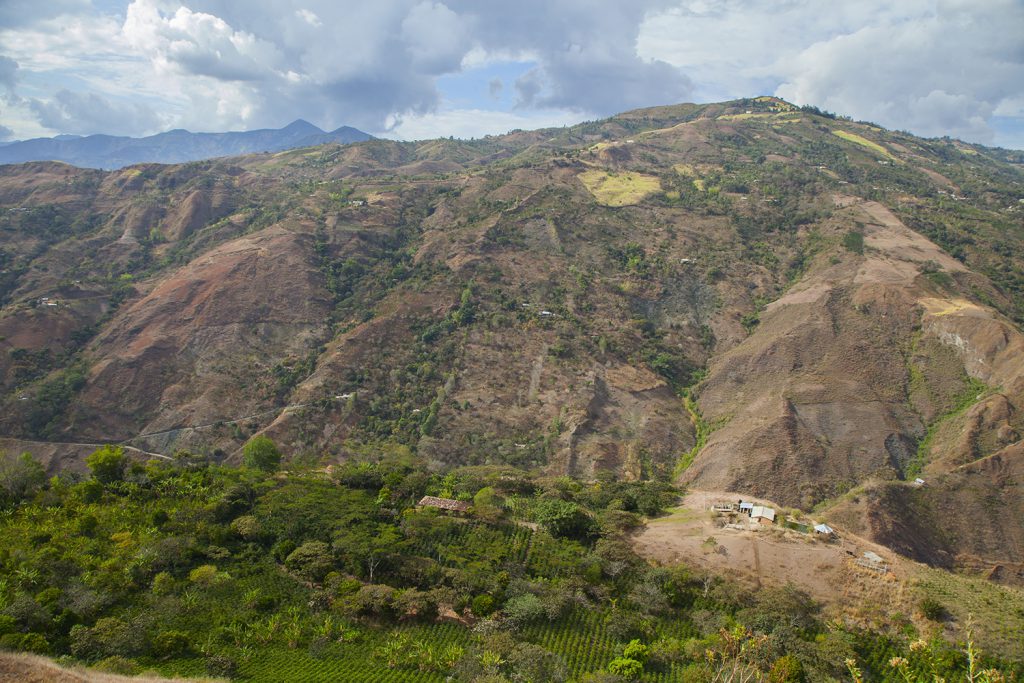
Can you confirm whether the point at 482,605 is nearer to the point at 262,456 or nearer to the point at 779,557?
the point at 779,557

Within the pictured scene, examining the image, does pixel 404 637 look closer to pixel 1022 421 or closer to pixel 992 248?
pixel 1022 421

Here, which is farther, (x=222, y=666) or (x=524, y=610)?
(x=524, y=610)

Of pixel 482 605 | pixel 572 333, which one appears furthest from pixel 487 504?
pixel 572 333

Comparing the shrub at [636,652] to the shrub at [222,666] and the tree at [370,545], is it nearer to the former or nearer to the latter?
the tree at [370,545]

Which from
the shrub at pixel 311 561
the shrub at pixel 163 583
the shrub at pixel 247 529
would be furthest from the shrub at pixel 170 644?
the shrub at pixel 247 529

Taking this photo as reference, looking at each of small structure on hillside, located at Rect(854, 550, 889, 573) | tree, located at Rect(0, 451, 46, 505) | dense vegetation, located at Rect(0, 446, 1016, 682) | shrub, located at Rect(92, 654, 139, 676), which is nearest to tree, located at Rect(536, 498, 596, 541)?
dense vegetation, located at Rect(0, 446, 1016, 682)
